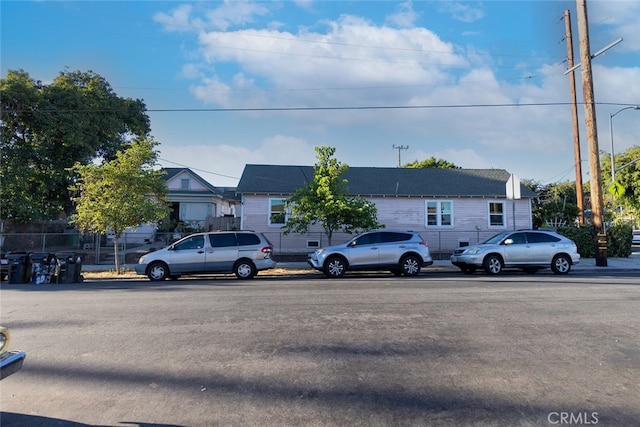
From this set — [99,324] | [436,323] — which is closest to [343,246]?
[436,323]

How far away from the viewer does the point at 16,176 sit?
1955 cm

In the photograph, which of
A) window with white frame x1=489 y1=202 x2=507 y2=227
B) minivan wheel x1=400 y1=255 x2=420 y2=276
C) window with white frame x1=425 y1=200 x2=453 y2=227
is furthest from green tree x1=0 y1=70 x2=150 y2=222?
window with white frame x1=489 y1=202 x2=507 y2=227

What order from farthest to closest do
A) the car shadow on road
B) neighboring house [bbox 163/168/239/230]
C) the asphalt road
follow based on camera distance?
neighboring house [bbox 163/168/239/230]
the asphalt road
the car shadow on road

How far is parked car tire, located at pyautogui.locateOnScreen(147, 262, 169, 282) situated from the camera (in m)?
13.4

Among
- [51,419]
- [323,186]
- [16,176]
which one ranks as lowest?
[51,419]

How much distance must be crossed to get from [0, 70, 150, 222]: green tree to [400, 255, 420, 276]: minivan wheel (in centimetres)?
1868

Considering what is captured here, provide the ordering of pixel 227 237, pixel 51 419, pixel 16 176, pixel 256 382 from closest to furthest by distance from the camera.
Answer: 1. pixel 51 419
2. pixel 256 382
3. pixel 227 237
4. pixel 16 176

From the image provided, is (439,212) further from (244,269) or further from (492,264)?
(244,269)

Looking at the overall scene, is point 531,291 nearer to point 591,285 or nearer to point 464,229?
point 591,285

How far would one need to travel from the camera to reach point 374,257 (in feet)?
45.7

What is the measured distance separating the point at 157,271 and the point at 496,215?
18032 millimetres

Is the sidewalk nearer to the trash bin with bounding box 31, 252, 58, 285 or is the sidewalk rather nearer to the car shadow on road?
the trash bin with bounding box 31, 252, 58, 285

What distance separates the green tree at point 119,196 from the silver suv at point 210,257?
8.06 feet

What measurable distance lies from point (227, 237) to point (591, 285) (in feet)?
38.1
